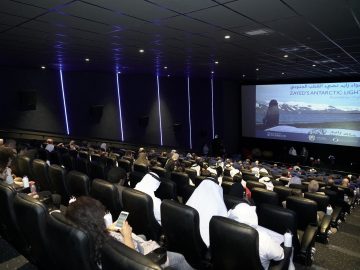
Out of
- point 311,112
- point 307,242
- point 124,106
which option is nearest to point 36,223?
point 307,242

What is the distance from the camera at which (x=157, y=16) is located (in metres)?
4.36

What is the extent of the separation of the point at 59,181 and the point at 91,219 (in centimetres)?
236

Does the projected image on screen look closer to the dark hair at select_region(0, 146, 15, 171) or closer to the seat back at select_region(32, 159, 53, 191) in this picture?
the seat back at select_region(32, 159, 53, 191)

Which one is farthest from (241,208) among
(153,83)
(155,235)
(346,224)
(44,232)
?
(153,83)

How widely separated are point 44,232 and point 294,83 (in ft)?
55.2

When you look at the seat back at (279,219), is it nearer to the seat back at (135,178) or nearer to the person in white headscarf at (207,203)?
the person in white headscarf at (207,203)

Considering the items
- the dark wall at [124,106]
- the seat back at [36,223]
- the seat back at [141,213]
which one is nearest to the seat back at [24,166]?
the seat back at [141,213]

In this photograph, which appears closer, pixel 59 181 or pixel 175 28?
pixel 59 181

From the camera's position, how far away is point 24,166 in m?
5.03

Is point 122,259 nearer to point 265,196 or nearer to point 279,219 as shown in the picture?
point 279,219

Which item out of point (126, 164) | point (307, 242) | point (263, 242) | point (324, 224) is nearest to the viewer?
point (263, 242)

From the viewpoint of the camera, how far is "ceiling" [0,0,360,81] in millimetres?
3896

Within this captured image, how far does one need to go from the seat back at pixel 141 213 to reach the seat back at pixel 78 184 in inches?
32.0

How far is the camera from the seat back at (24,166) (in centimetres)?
496
